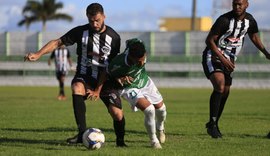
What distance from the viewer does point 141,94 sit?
386 inches

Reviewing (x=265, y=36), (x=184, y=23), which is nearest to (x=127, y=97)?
(x=265, y=36)

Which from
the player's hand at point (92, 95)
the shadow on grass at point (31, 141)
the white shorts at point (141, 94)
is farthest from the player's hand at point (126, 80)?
the shadow on grass at point (31, 141)

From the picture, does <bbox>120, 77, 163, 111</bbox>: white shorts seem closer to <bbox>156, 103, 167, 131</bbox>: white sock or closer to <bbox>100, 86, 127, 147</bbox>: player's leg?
<bbox>100, 86, 127, 147</bbox>: player's leg

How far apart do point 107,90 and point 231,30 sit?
2660 mm

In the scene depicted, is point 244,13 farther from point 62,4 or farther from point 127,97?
point 62,4

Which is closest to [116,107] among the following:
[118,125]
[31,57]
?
[118,125]

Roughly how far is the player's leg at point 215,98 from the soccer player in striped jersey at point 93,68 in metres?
2.02

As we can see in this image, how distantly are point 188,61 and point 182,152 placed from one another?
37144 millimetres

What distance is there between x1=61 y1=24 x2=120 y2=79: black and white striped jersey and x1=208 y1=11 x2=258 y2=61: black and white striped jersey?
2182 millimetres

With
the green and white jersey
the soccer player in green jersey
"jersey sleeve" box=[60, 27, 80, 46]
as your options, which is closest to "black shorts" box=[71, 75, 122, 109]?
the soccer player in green jersey

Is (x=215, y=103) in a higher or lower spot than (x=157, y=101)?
lower

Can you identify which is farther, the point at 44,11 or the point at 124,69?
the point at 44,11

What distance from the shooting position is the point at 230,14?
11.5m

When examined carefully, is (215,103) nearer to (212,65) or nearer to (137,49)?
(212,65)
